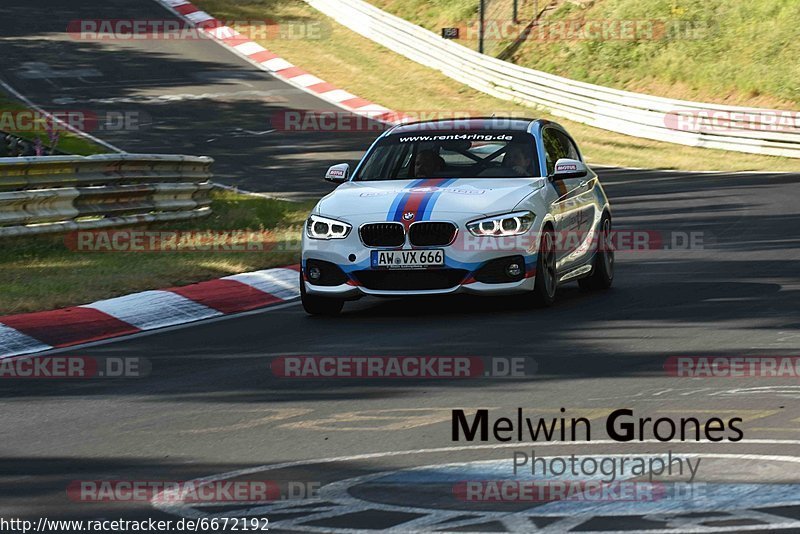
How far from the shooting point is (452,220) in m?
11.4

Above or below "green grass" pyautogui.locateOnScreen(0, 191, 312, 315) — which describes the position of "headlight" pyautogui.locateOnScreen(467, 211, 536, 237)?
above

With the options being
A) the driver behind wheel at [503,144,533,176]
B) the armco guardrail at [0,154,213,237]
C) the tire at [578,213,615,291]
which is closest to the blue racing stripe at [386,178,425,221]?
the driver behind wheel at [503,144,533,176]

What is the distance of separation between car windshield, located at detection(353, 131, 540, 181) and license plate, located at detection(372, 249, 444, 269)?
1172 millimetres

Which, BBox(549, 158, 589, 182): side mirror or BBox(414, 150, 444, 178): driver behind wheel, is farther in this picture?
BBox(414, 150, 444, 178): driver behind wheel

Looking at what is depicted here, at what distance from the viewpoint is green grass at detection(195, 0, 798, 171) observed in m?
29.8

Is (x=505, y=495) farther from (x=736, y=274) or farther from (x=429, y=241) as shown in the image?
(x=736, y=274)

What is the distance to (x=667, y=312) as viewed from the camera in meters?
11.6

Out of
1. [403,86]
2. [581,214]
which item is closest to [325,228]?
[581,214]

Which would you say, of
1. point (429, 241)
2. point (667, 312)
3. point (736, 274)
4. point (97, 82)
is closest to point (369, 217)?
point (429, 241)
